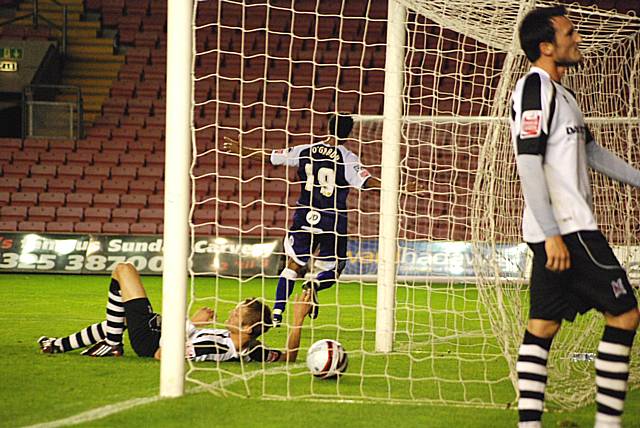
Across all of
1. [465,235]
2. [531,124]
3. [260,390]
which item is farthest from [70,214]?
[531,124]

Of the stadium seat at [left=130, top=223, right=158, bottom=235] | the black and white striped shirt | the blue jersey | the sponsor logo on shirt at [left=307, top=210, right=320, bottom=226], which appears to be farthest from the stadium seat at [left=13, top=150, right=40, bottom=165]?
the black and white striped shirt

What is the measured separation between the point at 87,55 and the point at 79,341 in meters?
15.6

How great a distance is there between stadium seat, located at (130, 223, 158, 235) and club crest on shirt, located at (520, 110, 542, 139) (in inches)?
534

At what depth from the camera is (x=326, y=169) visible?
23.6 ft

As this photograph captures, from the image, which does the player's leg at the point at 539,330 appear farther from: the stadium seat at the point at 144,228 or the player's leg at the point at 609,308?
the stadium seat at the point at 144,228

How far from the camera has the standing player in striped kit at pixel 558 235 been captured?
3939mm

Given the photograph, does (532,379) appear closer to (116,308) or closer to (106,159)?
(116,308)

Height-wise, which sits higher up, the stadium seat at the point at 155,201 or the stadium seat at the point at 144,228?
the stadium seat at the point at 155,201

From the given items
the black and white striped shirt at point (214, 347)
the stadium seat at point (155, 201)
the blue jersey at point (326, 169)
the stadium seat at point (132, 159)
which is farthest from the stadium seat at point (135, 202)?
the black and white striped shirt at point (214, 347)

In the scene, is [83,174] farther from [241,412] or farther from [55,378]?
[241,412]

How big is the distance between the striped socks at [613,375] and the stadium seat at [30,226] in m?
14.4

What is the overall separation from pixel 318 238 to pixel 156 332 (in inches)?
62.2

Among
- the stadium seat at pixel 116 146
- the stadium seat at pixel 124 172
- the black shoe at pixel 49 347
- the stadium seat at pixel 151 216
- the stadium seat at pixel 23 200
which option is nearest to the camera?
the black shoe at pixel 49 347

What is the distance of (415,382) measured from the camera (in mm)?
5883
